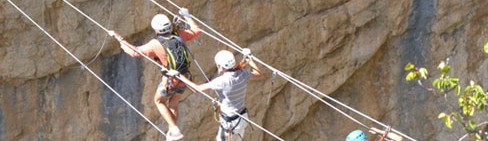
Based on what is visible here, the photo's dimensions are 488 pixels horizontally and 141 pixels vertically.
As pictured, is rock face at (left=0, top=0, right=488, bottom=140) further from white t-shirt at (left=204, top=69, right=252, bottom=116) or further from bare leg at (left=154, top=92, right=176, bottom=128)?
white t-shirt at (left=204, top=69, right=252, bottom=116)

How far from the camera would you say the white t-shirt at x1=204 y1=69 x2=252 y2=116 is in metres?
8.07

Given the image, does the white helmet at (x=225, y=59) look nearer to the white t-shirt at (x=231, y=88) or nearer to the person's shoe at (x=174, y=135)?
the white t-shirt at (x=231, y=88)

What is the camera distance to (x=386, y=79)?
1251 cm

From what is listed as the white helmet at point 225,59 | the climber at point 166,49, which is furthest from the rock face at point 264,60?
the white helmet at point 225,59

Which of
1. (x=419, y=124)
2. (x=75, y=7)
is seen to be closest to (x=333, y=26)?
(x=419, y=124)

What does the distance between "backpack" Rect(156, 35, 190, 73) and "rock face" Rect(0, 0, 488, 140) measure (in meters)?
2.48

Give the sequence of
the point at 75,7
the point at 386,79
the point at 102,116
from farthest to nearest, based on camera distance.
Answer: the point at 386,79
the point at 102,116
the point at 75,7

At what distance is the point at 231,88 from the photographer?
812 centimetres

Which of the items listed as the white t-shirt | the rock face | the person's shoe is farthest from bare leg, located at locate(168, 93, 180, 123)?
the rock face

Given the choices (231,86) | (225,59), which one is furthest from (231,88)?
(225,59)

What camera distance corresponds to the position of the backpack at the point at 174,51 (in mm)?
8344

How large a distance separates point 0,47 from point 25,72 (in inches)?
17.9

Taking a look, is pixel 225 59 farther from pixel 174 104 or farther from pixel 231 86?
pixel 174 104

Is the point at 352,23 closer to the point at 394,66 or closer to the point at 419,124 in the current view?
the point at 394,66
